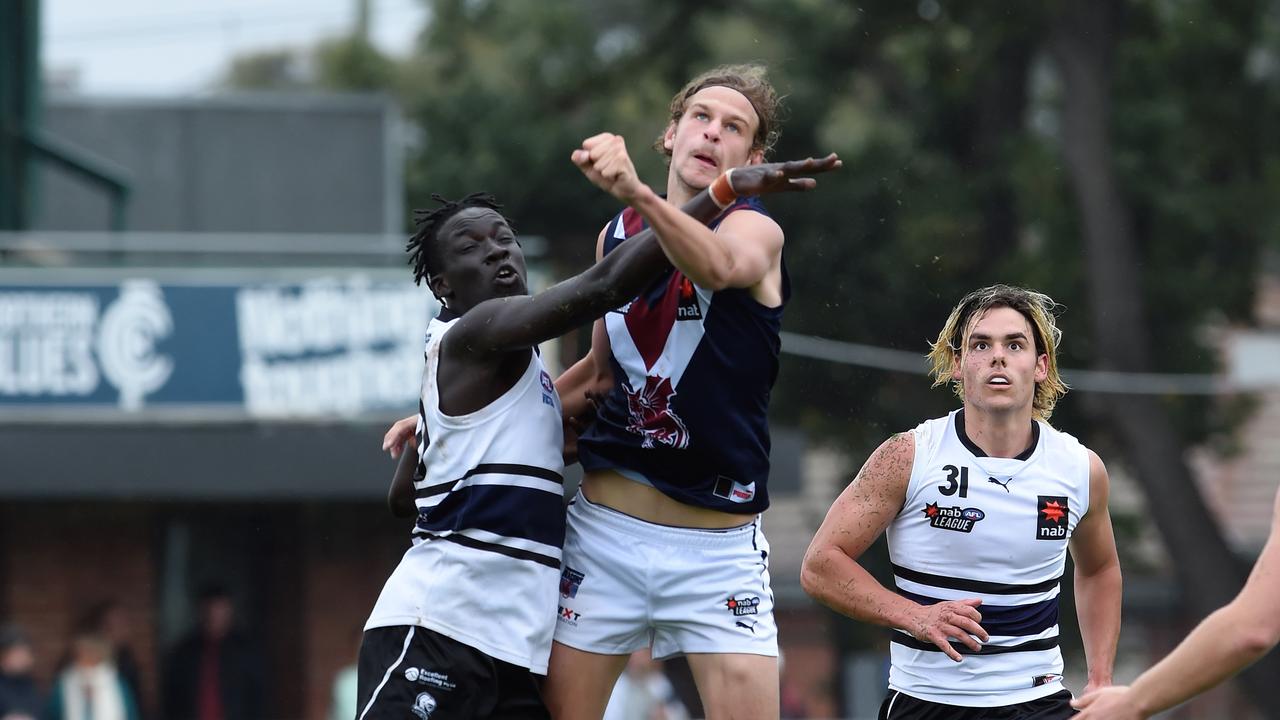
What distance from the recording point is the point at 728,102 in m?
5.06

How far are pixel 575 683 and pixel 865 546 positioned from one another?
3.03 feet

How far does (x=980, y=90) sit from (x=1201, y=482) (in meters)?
8.36

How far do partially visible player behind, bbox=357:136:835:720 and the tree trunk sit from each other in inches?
587

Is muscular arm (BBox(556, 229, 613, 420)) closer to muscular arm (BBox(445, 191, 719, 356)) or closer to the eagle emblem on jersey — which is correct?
the eagle emblem on jersey

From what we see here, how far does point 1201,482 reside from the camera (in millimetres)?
26438

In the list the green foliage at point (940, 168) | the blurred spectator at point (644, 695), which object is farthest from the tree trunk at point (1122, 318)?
the blurred spectator at point (644, 695)

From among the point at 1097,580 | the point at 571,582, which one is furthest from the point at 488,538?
the point at 1097,580

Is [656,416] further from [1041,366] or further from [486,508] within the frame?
[1041,366]

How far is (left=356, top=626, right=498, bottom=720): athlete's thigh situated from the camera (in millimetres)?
4695

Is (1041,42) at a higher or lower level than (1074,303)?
higher

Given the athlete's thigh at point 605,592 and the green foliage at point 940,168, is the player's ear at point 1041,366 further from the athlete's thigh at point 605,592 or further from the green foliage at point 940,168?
the green foliage at point 940,168

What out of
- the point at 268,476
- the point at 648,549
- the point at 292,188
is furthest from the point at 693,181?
the point at 292,188

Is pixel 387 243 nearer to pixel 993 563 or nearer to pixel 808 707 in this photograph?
pixel 808 707

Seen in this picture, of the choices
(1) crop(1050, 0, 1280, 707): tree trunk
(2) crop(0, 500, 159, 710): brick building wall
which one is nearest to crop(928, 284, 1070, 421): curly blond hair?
(2) crop(0, 500, 159, 710): brick building wall
